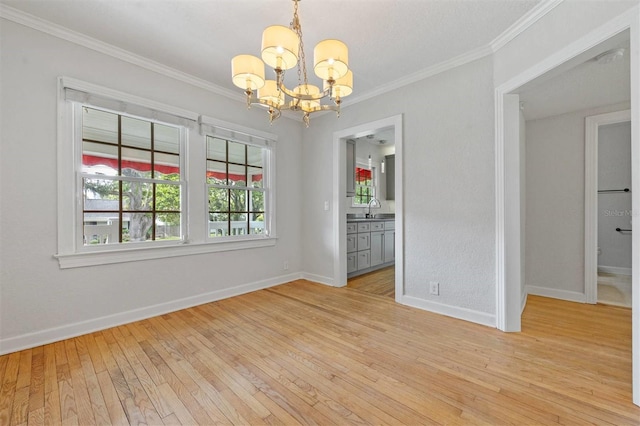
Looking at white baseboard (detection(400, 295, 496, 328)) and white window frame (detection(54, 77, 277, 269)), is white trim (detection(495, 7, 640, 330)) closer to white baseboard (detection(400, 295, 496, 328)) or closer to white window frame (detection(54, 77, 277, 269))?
white baseboard (detection(400, 295, 496, 328))

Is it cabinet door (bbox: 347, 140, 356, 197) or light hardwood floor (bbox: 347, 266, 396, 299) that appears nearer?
light hardwood floor (bbox: 347, 266, 396, 299)

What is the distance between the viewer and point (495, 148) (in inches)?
95.9

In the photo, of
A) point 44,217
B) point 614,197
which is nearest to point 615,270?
point 614,197

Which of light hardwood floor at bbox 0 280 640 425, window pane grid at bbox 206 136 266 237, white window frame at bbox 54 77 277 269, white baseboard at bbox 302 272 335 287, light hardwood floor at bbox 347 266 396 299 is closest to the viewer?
light hardwood floor at bbox 0 280 640 425

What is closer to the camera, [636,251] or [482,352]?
[636,251]

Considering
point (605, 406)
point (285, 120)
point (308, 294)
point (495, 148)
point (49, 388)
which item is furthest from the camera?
point (285, 120)

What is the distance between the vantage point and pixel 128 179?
2.65 m

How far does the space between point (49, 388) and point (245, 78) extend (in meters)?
2.29

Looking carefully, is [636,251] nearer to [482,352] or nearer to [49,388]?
[482,352]

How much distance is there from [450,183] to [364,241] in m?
2.05

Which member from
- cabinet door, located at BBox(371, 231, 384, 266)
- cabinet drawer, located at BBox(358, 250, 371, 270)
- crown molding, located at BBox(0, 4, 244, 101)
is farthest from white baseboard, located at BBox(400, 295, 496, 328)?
crown molding, located at BBox(0, 4, 244, 101)

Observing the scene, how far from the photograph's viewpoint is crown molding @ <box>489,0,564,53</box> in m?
1.92

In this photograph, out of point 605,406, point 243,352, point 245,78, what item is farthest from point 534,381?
point 245,78

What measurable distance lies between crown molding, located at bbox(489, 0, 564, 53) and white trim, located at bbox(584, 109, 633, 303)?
1716 millimetres
